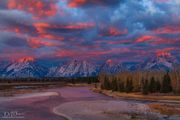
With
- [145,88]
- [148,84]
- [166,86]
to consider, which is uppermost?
[148,84]

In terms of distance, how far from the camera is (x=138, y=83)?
126 metres

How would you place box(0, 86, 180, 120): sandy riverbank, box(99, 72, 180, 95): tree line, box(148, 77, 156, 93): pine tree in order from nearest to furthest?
box(0, 86, 180, 120): sandy riverbank
box(99, 72, 180, 95): tree line
box(148, 77, 156, 93): pine tree

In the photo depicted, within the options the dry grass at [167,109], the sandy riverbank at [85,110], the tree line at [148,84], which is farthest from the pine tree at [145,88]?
the dry grass at [167,109]

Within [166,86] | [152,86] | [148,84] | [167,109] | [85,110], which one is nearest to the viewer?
[167,109]

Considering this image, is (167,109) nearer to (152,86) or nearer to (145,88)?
(145,88)

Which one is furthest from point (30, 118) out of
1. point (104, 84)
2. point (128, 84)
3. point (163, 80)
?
point (104, 84)

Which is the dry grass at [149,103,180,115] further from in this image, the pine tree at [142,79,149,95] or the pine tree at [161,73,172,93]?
the pine tree at [142,79,149,95]

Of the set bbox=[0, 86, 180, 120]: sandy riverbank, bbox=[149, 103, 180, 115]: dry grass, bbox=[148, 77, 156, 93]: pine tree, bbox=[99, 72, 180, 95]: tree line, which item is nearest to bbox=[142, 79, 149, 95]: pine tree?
bbox=[99, 72, 180, 95]: tree line

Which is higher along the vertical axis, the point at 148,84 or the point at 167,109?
the point at 148,84

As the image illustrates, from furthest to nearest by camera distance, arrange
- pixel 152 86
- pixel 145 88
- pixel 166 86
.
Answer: pixel 152 86 → pixel 145 88 → pixel 166 86

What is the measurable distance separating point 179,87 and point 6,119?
2677 inches

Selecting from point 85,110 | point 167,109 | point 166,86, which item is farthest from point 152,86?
point 85,110

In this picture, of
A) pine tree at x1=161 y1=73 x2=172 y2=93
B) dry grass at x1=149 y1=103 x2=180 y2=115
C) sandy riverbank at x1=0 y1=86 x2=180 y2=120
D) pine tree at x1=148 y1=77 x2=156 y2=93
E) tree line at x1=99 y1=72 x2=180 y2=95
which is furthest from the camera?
pine tree at x1=148 y1=77 x2=156 y2=93

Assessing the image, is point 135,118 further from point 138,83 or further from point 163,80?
point 138,83
